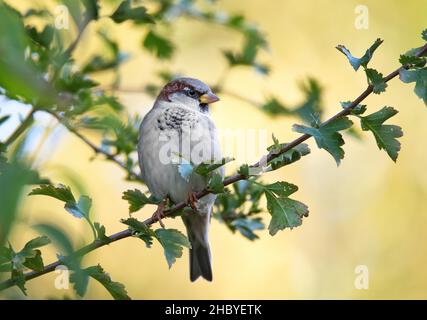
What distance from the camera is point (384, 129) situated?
1100 millimetres

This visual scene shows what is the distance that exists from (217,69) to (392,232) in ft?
4.71

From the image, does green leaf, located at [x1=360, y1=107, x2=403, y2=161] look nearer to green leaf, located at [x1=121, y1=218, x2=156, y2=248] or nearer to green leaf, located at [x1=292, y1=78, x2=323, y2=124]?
green leaf, located at [x1=121, y1=218, x2=156, y2=248]

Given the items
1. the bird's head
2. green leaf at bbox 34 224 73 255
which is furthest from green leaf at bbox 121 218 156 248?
the bird's head

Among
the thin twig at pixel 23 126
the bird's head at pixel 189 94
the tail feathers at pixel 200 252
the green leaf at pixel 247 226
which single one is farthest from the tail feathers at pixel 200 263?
the thin twig at pixel 23 126

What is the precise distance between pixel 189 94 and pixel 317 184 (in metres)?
1.98

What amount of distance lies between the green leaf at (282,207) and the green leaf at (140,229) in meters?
0.22

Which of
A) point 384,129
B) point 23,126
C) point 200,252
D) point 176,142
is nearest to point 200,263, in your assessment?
point 200,252

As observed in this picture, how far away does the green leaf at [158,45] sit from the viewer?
199 centimetres

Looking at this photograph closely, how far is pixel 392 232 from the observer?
13.0ft

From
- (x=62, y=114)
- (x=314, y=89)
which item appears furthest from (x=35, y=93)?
(x=314, y=89)

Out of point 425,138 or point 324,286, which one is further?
point 425,138

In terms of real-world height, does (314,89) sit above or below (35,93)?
above

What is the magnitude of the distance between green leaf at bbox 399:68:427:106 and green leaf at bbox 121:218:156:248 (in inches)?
19.7
